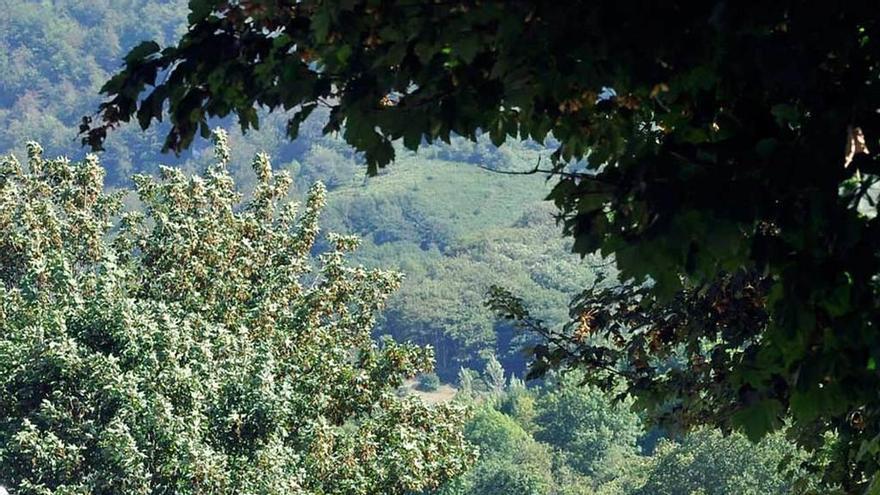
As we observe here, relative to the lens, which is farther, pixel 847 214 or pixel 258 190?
pixel 258 190

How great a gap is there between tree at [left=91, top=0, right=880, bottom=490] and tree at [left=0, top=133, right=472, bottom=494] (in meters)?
15.0

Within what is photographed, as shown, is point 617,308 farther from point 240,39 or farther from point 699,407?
point 240,39

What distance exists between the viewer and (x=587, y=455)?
377 ft

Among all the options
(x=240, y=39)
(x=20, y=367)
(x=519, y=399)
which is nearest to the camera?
(x=240, y=39)

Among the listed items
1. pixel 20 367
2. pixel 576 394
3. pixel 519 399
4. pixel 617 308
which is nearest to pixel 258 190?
Answer: pixel 20 367

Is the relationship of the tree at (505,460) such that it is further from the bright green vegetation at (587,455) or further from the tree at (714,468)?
the tree at (714,468)

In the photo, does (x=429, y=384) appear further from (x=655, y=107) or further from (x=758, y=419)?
(x=758, y=419)

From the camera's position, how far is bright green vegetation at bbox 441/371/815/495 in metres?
59.9

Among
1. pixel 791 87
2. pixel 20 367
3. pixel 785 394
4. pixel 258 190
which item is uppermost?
pixel 258 190

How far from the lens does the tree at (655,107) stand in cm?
388

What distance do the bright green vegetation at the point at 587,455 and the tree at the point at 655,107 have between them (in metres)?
50.7

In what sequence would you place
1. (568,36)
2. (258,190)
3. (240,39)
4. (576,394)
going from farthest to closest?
(576,394), (258,190), (240,39), (568,36)

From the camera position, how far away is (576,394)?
11688 centimetres

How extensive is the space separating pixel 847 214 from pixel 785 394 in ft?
7.92
